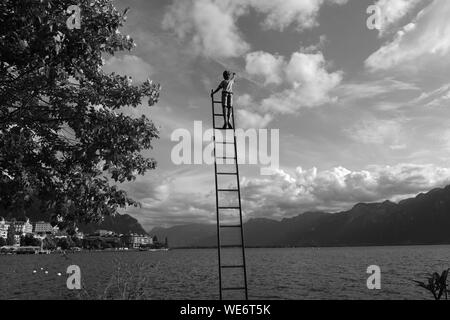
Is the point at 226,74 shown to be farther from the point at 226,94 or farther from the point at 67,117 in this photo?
the point at 67,117

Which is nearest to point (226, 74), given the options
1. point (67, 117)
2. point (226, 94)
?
point (226, 94)

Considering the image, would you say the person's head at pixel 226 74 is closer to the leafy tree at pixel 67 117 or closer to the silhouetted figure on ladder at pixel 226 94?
the silhouetted figure on ladder at pixel 226 94

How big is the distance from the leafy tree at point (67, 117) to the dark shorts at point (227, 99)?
2.38 meters

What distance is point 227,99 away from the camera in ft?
39.2

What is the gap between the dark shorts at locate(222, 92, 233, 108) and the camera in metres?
11.9

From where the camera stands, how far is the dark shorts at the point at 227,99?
11.9m

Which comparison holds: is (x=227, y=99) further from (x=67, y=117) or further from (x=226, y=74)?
(x=67, y=117)

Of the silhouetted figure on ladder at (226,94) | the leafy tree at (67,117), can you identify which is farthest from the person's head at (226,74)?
A: the leafy tree at (67,117)

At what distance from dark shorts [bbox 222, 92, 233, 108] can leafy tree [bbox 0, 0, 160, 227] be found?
2378mm

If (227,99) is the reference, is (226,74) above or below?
above

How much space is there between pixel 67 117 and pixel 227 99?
15.4 ft

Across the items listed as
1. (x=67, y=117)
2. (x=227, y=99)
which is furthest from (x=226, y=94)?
(x=67, y=117)

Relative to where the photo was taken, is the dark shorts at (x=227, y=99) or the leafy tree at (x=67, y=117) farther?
the dark shorts at (x=227, y=99)

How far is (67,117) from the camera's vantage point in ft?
37.1
